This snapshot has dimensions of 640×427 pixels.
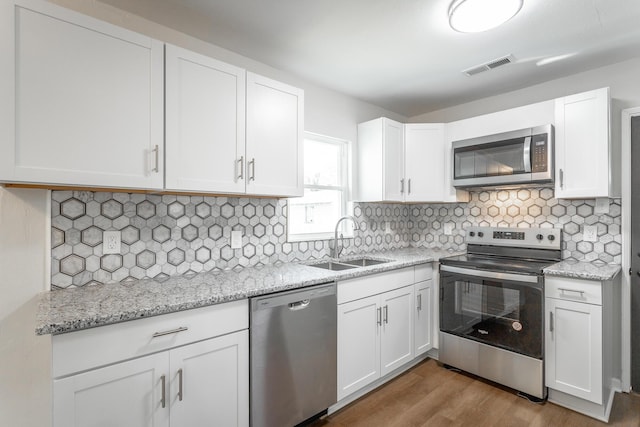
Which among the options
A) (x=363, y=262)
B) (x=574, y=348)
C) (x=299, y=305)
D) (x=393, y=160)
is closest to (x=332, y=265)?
(x=363, y=262)

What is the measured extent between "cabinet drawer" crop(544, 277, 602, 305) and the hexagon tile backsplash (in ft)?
2.01

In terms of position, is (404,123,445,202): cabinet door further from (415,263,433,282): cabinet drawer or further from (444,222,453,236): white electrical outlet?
(415,263,433,282): cabinet drawer

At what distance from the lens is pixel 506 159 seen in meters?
2.68

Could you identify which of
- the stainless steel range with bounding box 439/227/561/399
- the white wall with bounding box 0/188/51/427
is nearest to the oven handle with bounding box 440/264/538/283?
the stainless steel range with bounding box 439/227/561/399

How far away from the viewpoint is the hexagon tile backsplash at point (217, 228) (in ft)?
5.66

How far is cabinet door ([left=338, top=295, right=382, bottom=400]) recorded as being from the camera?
217cm

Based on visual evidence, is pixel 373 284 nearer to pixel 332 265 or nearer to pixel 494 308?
pixel 332 265

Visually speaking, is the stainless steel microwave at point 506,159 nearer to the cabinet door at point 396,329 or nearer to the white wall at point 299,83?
the white wall at point 299,83

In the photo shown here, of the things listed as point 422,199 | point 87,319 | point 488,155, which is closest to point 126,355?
point 87,319

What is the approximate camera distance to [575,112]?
7.77 feet

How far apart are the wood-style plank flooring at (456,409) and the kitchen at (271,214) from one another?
1.14 m

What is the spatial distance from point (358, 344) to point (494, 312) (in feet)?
3.58

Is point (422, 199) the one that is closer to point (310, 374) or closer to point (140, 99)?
point (310, 374)

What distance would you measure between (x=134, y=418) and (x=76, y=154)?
1.16m
